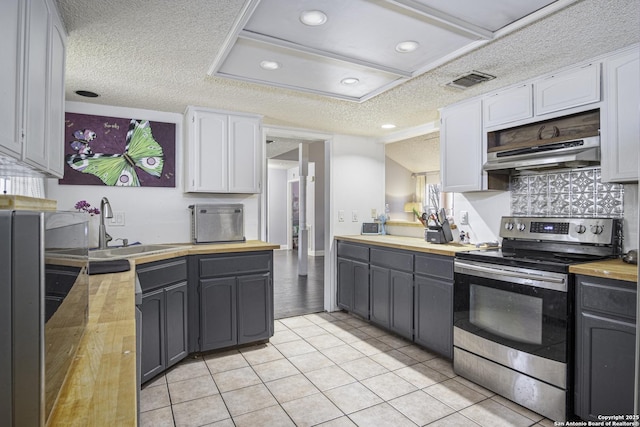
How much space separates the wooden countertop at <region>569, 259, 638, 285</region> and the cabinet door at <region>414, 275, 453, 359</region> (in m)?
0.91

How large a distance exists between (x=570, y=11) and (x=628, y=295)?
138 cm

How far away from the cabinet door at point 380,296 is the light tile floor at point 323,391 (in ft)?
0.88

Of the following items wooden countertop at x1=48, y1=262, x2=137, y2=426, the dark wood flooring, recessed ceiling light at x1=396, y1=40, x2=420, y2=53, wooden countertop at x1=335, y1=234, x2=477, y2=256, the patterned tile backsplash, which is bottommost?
the dark wood flooring

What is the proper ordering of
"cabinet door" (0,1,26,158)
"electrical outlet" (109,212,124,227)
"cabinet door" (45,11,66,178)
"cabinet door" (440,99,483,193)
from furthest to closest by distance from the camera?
"electrical outlet" (109,212,124,227), "cabinet door" (440,99,483,193), "cabinet door" (45,11,66,178), "cabinet door" (0,1,26,158)

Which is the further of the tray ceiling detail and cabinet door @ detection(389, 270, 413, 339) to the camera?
cabinet door @ detection(389, 270, 413, 339)

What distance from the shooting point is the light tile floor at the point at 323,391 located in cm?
206

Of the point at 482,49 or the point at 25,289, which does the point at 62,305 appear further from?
the point at 482,49

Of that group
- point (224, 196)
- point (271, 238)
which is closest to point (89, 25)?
point (224, 196)

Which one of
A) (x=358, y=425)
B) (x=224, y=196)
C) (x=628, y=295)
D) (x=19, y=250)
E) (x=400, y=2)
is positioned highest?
(x=400, y=2)

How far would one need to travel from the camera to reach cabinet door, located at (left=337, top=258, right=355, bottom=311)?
3922 millimetres

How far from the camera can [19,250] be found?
535 millimetres

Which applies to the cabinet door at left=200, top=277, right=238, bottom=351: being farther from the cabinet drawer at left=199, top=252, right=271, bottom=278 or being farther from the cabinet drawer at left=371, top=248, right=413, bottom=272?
the cabinet drawer at left=371, top=248, right=413, bottom=272

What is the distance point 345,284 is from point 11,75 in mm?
3359

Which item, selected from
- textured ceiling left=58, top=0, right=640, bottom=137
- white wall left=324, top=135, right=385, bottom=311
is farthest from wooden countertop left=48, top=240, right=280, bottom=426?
white wall left=324, top=135, right=385, bottom=311
